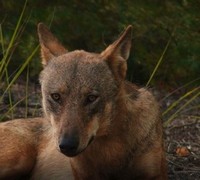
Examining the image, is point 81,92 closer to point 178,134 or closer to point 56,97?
point 56,97

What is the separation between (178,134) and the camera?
926cm

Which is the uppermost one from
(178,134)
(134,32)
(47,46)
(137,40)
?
(47,46)

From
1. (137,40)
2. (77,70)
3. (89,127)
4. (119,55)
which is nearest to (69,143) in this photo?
(89,127)

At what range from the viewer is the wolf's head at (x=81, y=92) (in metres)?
6.00

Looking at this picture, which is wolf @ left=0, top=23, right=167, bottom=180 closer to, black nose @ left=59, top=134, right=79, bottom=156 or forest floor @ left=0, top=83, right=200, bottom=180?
black nose @ left=59, top=134, right=79, bottom=156

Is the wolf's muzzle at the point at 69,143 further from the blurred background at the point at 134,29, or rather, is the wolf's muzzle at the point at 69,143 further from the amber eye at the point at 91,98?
the blurred background at the point at 134,29

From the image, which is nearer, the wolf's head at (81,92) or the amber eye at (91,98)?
the wolf's head at (81,92)

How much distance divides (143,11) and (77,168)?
10.3ft

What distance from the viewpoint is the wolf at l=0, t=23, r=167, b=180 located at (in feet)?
20.2

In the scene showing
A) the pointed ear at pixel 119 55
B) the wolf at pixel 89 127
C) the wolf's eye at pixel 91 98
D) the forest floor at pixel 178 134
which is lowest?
the forest floor at pixel 178 134

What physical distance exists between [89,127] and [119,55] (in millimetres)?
762

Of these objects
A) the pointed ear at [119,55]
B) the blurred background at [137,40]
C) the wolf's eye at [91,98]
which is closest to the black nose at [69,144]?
the wolf's eye at [91,98]

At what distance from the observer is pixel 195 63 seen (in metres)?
9.24

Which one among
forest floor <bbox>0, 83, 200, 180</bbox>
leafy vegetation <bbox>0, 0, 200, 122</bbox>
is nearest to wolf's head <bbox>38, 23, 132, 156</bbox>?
forest floor <bbox>0, 83, 200, 180</bbox>
